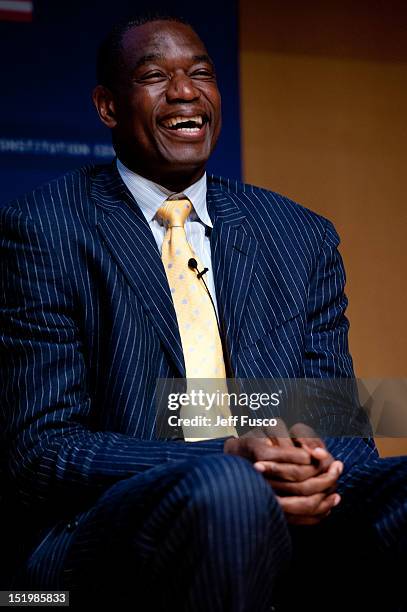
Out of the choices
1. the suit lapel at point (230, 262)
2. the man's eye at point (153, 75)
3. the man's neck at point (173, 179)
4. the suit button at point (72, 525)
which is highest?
the man's eye at point (153, 75)

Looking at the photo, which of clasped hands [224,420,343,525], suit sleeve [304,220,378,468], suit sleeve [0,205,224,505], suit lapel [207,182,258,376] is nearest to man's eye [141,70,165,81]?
suit lapel [207,182,258,376]

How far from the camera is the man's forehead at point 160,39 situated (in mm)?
2455

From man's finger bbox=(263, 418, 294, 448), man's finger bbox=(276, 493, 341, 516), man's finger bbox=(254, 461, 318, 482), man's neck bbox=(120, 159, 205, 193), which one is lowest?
man's finger bbox=(276, 493, 341, 516)

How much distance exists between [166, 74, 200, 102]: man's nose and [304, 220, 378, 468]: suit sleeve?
0.47m

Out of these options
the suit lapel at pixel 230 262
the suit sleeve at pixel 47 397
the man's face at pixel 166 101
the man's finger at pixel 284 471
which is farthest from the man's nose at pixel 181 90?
the man's finger at pixel 284 471

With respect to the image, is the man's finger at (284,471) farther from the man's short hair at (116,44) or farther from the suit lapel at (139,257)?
the man's short hair at (116,44)

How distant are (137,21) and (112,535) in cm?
129

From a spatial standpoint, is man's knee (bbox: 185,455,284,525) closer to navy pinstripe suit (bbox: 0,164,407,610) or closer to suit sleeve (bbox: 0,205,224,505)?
navy pinstripe suit (bbox: 0,164,407,610)

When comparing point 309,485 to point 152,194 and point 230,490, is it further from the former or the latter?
point 152,194

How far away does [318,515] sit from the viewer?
6.00 ft

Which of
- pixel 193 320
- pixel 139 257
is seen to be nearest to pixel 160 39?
pixel 139 257

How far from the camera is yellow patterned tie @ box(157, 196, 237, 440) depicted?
2.24m

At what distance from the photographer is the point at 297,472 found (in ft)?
5.86

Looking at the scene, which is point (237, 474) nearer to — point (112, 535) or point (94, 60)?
point (112, 535)
